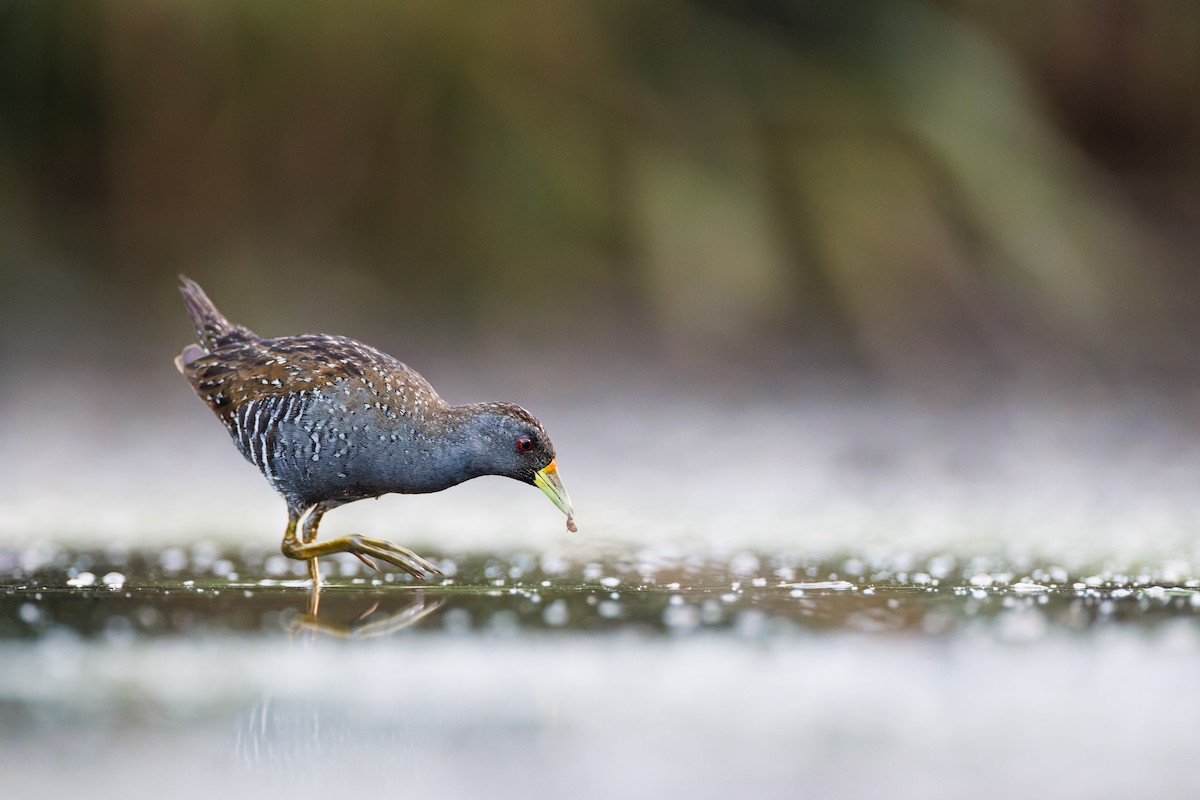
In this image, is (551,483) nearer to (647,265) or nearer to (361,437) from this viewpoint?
(361,437)

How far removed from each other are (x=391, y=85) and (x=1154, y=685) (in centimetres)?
511

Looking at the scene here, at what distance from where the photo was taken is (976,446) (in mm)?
6395

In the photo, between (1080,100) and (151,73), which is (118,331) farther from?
(1080,100)

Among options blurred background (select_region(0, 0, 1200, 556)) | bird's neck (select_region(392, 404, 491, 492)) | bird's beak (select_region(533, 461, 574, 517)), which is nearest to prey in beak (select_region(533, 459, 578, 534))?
bird's beak (select_region(533, 461, 574, 517))

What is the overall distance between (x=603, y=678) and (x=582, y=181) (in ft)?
14.5

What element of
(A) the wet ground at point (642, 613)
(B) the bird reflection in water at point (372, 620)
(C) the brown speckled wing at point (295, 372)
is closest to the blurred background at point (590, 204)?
(A) the wet ground at point (642, 613)

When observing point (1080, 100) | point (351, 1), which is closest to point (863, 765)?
point (351, 1)

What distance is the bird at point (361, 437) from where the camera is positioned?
14.8 feet

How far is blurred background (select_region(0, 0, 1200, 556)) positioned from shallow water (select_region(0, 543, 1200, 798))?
275 cm

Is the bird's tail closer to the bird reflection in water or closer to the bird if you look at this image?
the bird

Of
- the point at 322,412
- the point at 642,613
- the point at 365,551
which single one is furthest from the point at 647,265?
the point at 642,613

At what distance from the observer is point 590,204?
7.49 m

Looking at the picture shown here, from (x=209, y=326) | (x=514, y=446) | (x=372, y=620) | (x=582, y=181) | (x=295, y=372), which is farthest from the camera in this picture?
(x=582, y=181)

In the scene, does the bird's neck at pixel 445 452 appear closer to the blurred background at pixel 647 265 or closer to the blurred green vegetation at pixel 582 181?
the blurred background at pixel 647 265
